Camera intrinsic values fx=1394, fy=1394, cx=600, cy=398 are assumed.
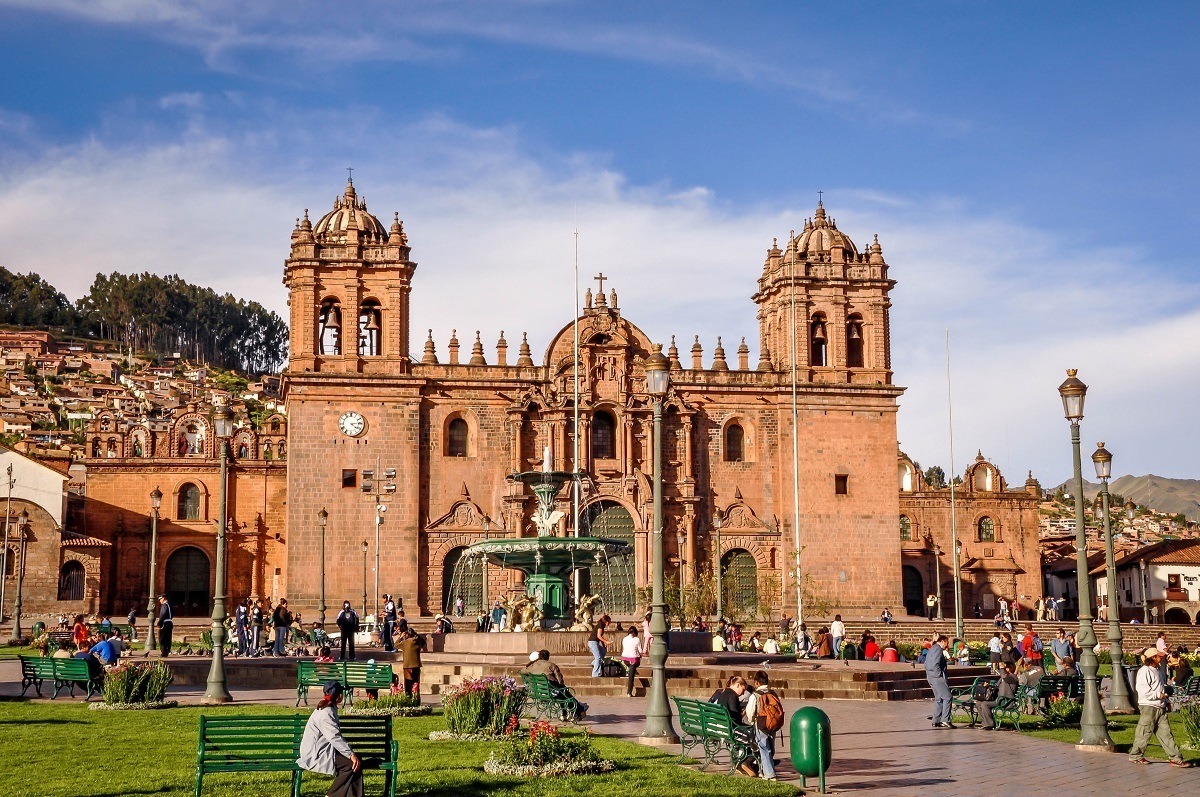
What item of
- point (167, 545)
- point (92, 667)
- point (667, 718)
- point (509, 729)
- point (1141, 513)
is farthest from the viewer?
point (1141, 513)

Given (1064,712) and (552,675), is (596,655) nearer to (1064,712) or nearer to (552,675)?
(552,675)

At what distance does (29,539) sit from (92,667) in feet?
95.8

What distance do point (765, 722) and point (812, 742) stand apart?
1034mm

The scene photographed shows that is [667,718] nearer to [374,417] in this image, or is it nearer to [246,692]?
[246,692]

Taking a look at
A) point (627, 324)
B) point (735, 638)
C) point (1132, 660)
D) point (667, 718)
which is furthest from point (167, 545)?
point (667, 718)

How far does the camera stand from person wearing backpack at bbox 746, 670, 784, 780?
14148 mm

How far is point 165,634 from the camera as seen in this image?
102 feet

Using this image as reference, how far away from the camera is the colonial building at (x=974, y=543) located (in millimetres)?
56625

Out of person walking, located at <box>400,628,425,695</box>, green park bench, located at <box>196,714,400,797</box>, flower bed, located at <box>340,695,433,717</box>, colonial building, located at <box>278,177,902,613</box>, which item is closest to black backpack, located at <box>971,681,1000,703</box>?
flower bed, located at <box>340,695,433,717</box>

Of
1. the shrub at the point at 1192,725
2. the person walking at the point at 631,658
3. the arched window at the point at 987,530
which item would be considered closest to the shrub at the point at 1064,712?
the shrub at the point at 1192,725

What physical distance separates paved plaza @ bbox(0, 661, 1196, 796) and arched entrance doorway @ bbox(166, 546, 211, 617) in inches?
1292

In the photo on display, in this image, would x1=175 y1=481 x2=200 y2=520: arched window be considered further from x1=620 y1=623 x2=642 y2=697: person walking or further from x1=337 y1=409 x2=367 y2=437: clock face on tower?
x1=620 y1=623 x2=642 y2=697: person walking

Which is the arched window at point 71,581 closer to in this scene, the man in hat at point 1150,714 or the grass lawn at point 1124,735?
the grass lawn at point 1124,735

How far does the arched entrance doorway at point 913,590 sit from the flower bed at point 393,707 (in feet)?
129
